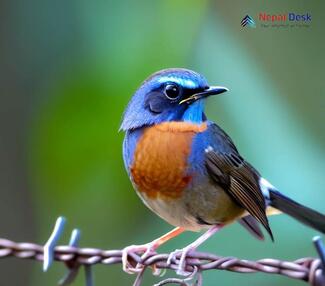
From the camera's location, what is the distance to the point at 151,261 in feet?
6.68

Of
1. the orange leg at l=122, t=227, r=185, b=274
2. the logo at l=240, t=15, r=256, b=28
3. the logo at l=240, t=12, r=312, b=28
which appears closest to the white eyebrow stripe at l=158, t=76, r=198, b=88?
the orange leg at l=122, t=227, r=185, b=274

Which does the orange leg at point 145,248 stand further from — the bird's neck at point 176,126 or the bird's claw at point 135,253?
the bird's neck at point 176,126

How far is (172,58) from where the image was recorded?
3223 millimetres

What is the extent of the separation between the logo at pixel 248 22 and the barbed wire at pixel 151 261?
79.8 inches

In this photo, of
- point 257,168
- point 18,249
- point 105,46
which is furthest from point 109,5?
point 18,249

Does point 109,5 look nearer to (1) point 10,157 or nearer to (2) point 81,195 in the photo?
(2) point 81,195

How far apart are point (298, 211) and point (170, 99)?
766 mm

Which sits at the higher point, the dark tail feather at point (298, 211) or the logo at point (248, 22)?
the logo at point (248, 22)

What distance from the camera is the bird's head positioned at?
281 centimetres

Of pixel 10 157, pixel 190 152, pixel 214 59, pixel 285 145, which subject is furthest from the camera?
pixel 10 157

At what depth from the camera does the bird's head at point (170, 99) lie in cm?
281

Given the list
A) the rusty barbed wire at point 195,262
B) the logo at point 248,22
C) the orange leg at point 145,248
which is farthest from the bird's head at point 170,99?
the logo at point 248,22

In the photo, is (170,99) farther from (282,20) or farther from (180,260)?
(282,20)

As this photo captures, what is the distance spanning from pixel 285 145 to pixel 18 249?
62.3 inches
